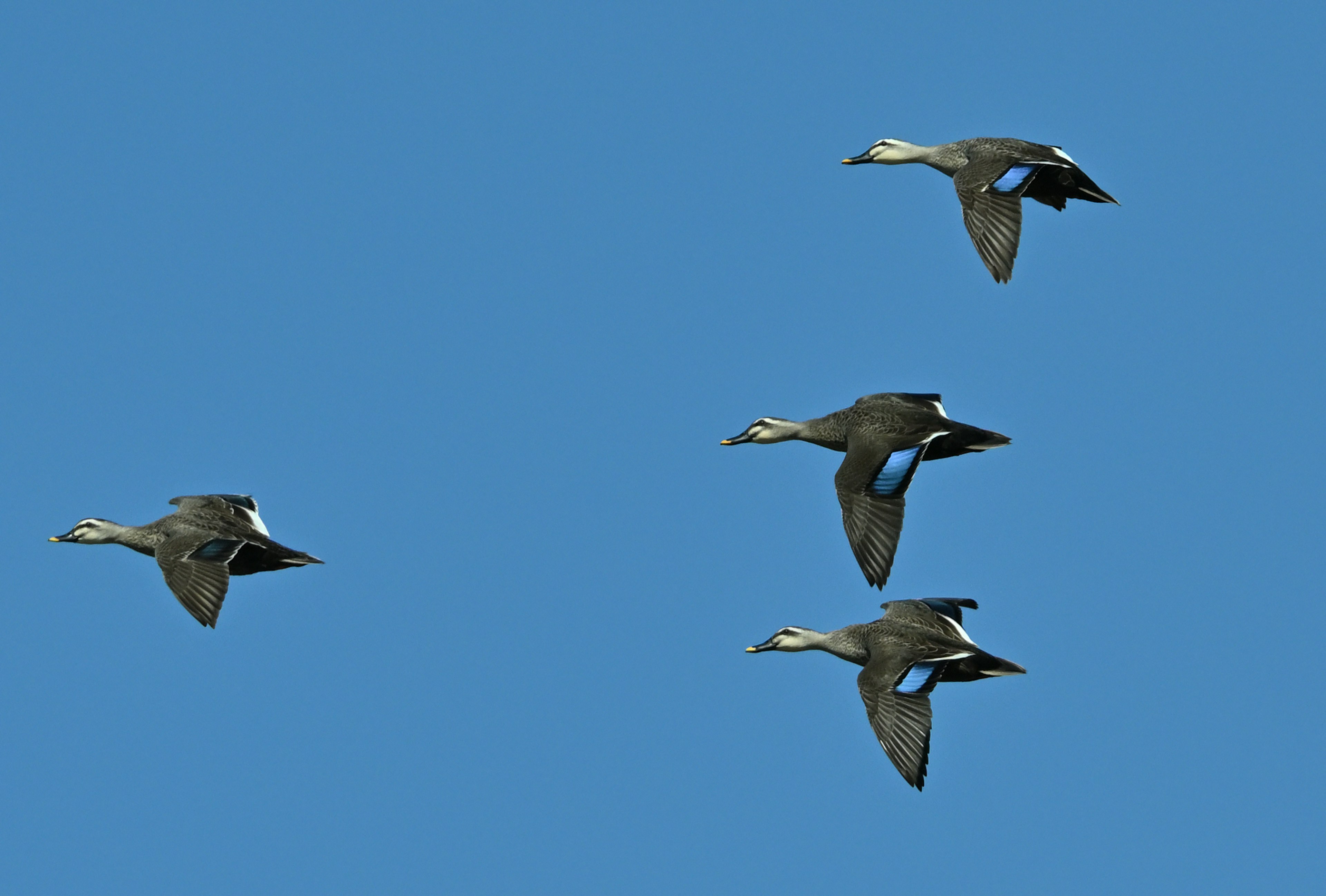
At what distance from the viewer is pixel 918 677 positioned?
27.1 meters

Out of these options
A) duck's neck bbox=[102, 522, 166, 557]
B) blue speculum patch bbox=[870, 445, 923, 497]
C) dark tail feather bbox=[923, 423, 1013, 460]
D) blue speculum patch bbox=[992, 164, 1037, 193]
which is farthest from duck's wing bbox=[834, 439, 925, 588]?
duck's neck bbox=[102, 522, 166, 557]

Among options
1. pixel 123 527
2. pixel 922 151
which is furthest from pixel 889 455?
pixel 123 527

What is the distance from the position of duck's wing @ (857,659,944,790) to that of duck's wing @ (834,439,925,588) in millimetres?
1057

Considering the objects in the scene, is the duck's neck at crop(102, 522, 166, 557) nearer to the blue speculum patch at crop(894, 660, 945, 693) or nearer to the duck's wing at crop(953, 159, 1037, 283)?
the blue speculum patch at crop(894, 660, 945, 693)

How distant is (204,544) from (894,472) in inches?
331

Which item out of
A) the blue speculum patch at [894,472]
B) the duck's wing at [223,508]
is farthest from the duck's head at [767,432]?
the duck's wing at [223,508]

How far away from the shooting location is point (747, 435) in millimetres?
31609

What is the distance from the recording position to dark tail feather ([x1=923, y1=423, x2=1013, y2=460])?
1133 inches

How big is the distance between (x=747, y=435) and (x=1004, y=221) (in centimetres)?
519

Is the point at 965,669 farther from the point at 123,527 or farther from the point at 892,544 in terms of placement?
the point at 123,527

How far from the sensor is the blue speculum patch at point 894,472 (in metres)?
27.7

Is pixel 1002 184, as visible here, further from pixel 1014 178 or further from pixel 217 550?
pixel 217 550

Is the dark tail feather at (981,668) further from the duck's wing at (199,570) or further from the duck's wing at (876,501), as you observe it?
the duck's wing at (199,570)

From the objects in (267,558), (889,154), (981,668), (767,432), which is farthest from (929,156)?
(267,558)
